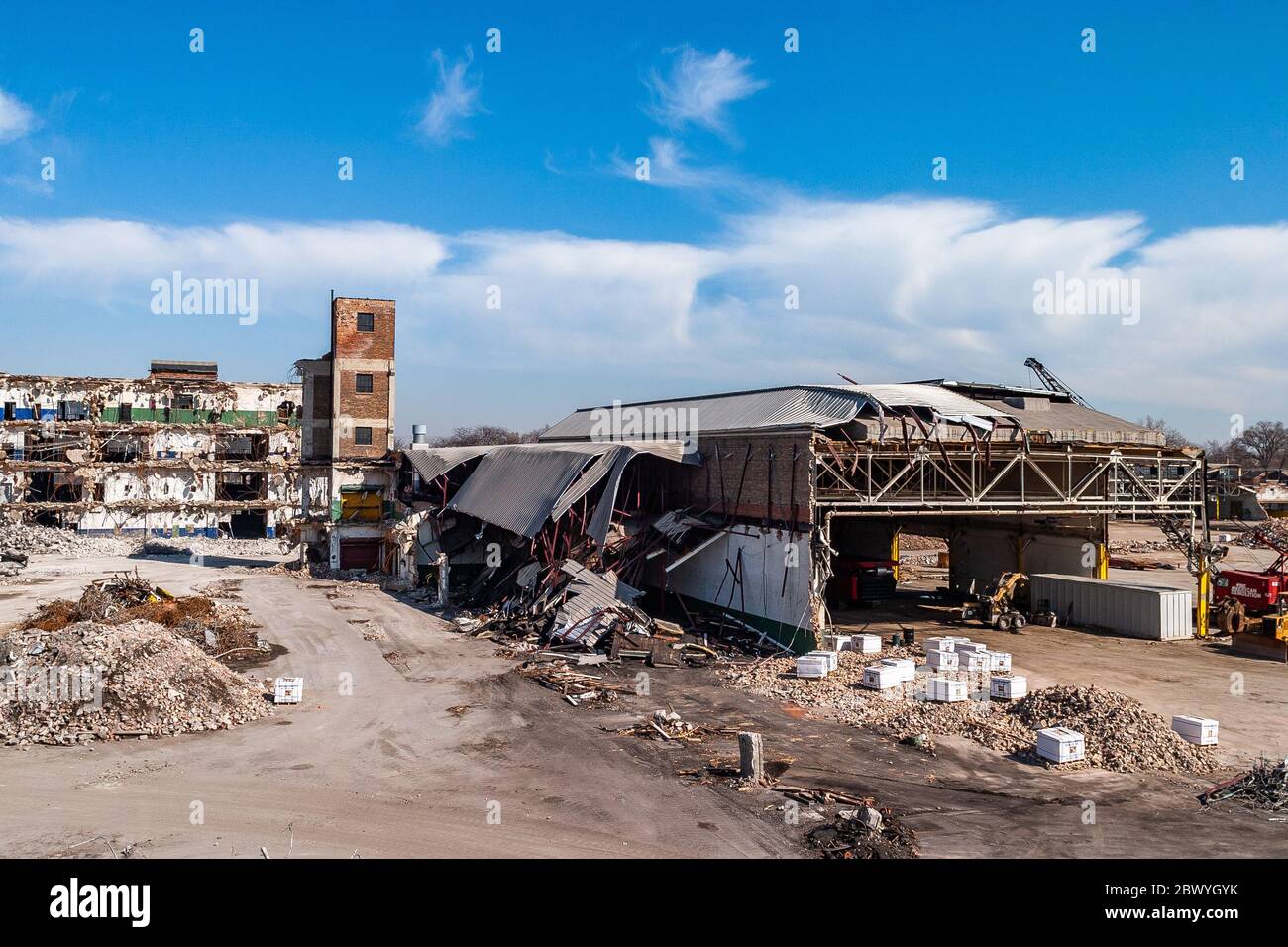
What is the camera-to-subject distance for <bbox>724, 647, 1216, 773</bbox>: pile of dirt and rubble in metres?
16.0

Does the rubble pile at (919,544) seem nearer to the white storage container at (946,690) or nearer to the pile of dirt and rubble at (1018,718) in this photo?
the pile of dirt and rubble at (1018,718)

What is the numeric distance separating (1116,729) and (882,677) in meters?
5.19

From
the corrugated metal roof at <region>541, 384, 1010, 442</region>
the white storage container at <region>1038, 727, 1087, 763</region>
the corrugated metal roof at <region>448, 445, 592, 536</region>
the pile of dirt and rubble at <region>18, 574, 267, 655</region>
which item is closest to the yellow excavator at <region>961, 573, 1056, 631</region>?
the corrugated metal roof at <region>541, 384, 1010, 442</region>

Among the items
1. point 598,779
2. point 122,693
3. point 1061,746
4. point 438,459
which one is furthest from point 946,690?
point 438,459

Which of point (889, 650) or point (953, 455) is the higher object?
point (953, 455)

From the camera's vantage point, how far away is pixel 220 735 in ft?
59.0

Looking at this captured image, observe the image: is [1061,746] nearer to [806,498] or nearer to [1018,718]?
[1018,718]

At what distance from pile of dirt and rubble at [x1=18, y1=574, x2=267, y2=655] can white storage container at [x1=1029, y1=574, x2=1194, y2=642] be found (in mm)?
26507

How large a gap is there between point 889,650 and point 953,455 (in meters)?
6.64

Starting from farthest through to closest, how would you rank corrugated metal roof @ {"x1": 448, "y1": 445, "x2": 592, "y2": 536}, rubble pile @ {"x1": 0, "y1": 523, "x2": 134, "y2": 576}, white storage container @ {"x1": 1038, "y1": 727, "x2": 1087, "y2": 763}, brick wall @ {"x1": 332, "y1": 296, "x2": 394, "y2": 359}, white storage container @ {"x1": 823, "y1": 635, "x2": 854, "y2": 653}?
rubble pile @ {"x1": 0, "y1": 523, "x2": 134, "y2": 576} → brick wall @ {"x1": 332, "y1": 296, "x2": 394, "y2": 359} → corrugated metal roof @ {"x1": 448, "y1": 445, "x2": 592, "y2": 536} → white storage container @ {"x1": 823, "y1": 635, "x2": 854, "y2": 653} → white storage container @ {"x1": 1038, "y1": 727, "x2": 1087, "y2": 763}

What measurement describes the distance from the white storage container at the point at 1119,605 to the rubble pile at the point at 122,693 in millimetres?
25994

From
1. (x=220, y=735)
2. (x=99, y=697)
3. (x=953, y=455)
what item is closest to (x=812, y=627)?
(x=953, y=455)

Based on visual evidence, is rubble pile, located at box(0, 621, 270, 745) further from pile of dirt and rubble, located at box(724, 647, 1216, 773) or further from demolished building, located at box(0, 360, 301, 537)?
demolished building, located at box(0, 360, 301, 537)
